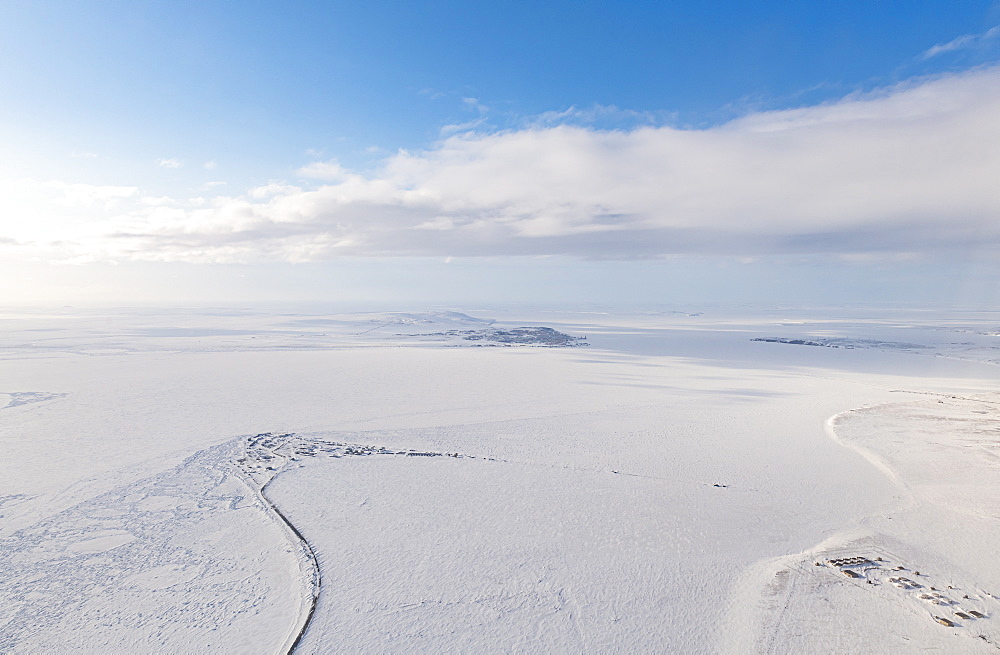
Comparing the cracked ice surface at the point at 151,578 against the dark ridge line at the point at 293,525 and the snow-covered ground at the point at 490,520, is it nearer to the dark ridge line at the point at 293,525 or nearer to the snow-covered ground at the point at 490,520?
the snow-covered ground at the point at 490,520

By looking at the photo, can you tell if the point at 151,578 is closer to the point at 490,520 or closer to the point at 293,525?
the point at 293,525

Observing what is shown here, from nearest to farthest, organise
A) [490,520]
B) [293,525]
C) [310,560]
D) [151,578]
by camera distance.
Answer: [151,578]
[310,560]
[293,525]
[490,520]

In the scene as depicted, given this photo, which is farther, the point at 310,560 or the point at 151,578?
the point at 310,560

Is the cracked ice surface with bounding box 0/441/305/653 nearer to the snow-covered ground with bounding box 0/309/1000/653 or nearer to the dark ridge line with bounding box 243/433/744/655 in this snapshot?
the snow-covered ground with bounding box 0/309/1000/653

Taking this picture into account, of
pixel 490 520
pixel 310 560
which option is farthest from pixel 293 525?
pixel 490 520

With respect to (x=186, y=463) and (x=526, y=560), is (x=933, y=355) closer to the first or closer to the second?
(x=526, y=560)

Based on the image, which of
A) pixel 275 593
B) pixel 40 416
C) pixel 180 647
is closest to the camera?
pixel 180 647

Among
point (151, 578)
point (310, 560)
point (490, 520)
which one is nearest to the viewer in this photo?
point (151, 578)

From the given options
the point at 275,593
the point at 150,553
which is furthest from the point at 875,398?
the point at 150,553
